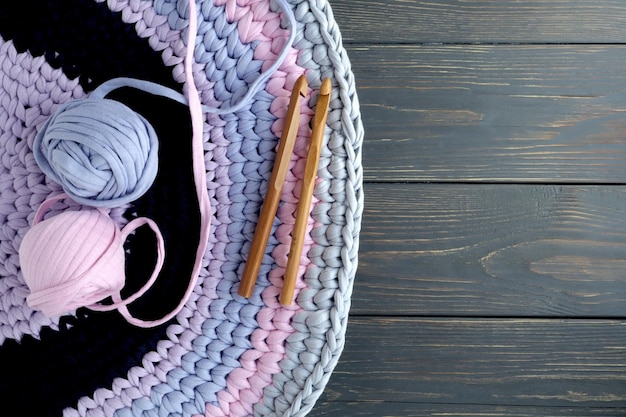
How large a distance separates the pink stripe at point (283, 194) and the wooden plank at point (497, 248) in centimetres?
13

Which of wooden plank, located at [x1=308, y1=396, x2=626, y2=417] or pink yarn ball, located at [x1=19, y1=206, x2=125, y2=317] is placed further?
wooden plank, located at [x1=308, y1=396, x2=626, y2=417]

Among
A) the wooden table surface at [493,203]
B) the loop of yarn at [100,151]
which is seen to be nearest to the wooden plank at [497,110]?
the wooden table surface at [493,203]

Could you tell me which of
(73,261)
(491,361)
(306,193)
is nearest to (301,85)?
(306,193)

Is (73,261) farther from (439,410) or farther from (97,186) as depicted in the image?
(439,410)

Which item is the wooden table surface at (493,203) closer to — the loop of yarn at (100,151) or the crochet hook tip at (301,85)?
the crochet hook tip at (301,85)

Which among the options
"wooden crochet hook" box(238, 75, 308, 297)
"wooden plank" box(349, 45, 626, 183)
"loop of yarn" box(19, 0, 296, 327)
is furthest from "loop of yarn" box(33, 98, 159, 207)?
"wooden plank" box(349, 45, 626, 183)

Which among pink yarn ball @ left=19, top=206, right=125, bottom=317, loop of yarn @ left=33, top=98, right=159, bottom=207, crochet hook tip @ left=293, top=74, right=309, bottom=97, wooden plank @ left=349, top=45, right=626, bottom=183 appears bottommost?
pink yarn ball @ left=19, top=206, right=125, bottom=317

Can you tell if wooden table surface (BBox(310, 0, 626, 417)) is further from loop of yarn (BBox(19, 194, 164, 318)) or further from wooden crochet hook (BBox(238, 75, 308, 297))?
loop of yarn (BBox(19, 194, 164, 318))

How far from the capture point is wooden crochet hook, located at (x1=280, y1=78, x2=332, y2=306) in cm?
48

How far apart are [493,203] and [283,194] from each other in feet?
0.80

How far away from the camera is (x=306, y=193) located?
0.48 metres

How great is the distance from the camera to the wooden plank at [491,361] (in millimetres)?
609

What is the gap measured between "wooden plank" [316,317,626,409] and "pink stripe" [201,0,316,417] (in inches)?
5.4

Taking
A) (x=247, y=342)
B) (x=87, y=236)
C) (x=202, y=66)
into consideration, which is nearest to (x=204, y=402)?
(x=247, y=342)
